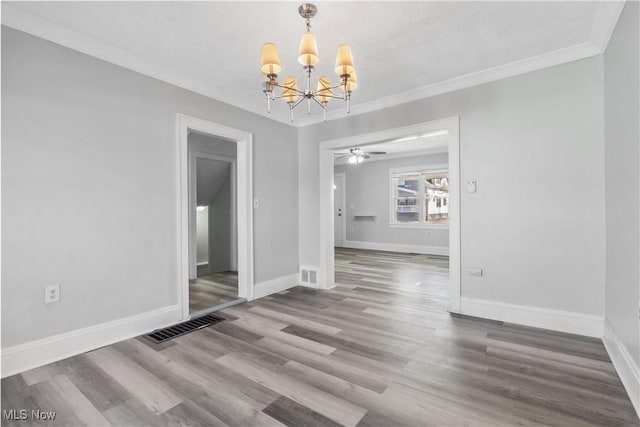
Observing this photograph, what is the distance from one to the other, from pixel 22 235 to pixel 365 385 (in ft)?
8.61

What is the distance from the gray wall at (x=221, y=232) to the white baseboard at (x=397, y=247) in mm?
4281

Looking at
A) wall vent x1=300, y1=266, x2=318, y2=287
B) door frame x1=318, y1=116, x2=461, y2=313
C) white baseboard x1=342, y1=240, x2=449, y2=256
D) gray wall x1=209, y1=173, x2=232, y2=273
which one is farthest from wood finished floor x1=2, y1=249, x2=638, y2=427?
white baseboard x1=342, y1=240, x2=449, y2=256

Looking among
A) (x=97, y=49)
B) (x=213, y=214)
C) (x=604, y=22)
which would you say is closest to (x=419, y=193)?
(x=213, y=214)

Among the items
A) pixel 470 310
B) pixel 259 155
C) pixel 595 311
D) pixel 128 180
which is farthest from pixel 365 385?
pixel 259 155

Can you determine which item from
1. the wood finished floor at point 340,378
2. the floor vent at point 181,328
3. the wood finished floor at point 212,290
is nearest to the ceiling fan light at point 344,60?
the wood finished floor at point 340,378

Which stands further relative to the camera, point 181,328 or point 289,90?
point 181,328

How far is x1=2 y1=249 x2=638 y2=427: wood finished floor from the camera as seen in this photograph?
5.42 feet

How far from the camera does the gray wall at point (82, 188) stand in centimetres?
209

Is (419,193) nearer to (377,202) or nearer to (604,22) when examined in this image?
(377,202)

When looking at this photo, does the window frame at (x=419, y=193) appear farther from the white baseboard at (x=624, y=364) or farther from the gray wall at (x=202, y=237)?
the white baseboard at (x=624, y=364)

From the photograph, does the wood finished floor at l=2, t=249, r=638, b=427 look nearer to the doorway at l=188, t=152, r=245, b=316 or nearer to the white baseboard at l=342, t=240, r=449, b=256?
the doorway at l=188, t=152, r=245, b=316

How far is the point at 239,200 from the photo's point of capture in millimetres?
3883

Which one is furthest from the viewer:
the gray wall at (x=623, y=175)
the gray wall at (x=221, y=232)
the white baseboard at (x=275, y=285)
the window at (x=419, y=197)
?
the window at (x=419, y=197)

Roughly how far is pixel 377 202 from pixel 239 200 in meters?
5.37
